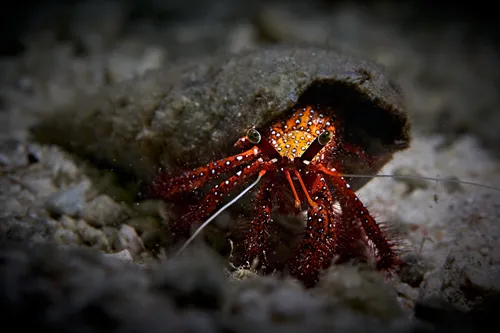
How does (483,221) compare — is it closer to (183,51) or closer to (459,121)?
(459,121)

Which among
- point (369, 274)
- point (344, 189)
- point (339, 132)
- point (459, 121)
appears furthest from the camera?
point (459, 121)

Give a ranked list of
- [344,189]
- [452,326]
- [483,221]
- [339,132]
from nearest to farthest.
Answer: [452,326]
[344,189]
[339,132]
[483,221]

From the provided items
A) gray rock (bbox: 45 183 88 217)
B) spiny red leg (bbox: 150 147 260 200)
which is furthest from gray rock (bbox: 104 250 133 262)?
gray rock (bbox: 45 183 88 217)

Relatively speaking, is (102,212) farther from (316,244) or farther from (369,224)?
(369,224)

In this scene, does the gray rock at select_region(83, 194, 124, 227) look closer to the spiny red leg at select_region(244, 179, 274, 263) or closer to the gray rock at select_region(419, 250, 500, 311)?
the spiny red leg at select_region(244, 179, 274, 263)

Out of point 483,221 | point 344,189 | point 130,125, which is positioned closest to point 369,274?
point 344,189

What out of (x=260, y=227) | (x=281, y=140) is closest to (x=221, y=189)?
(x=260, y=227)
